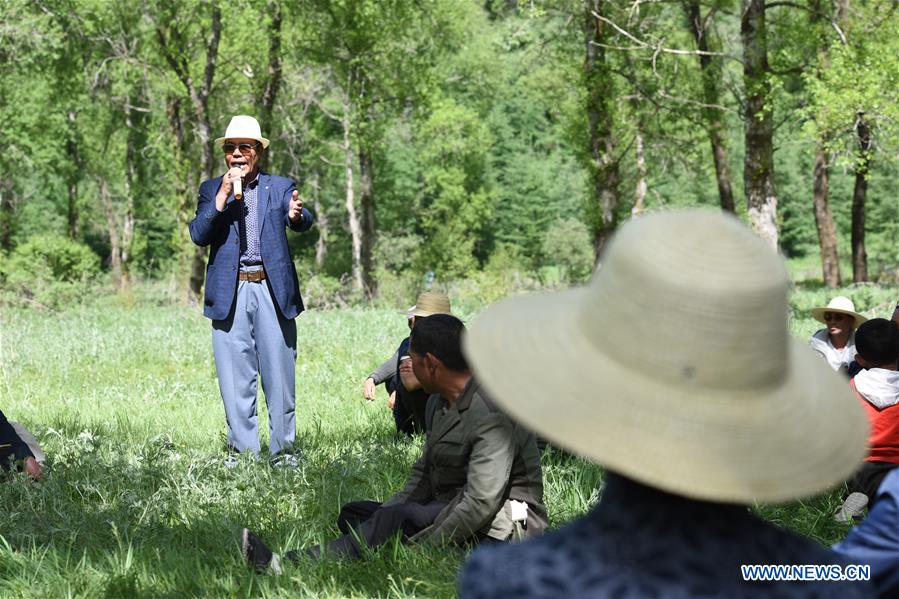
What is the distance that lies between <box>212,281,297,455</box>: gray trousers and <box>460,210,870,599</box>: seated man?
531 cm

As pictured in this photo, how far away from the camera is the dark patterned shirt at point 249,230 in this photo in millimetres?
6930

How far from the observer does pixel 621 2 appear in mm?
23859

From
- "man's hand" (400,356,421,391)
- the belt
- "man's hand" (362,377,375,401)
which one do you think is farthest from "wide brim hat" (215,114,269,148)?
"man's hand" (362,377,375,401)

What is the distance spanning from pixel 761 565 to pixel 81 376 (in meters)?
10.6

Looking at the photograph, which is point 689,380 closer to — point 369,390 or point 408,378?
point 408,378

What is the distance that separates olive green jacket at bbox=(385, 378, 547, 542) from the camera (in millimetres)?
4457

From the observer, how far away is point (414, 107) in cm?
3459

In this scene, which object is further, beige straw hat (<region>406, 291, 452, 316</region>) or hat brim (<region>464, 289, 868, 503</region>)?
beige straw hat (<region>406, 291, 452, 316</region>)

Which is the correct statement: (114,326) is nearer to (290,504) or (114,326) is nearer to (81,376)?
(81,376)

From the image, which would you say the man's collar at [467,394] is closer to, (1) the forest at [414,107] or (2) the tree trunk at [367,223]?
(1) the forest at [414,107]

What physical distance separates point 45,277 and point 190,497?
24.5 meters

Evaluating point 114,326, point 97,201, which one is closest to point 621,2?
point 114,326

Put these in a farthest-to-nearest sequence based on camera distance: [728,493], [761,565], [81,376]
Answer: [81,376] → [761,565] → [728,493]

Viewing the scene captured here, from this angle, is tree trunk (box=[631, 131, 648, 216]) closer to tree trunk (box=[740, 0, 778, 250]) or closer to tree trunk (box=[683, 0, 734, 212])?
tree trunk (box=[683, 0, 734, 212])
